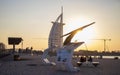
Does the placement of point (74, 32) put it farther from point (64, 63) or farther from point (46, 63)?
point (46, 63)

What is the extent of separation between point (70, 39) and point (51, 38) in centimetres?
1596

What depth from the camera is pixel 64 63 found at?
30297 millimetres

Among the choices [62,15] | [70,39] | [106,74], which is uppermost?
[62,15]

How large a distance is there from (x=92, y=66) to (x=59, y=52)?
747cm

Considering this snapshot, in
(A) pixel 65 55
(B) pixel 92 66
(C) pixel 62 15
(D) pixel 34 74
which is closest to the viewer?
(D) pixel 34 74

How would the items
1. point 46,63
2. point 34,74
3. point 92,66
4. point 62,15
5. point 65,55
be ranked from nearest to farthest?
point 34,74 → point 65,55 → point 92,66 → point 46,63 → point 62,15

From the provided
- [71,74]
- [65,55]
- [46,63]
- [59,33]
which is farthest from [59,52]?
[59,33]

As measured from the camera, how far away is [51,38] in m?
47.1

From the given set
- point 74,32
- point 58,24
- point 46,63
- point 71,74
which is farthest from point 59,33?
point 71,74

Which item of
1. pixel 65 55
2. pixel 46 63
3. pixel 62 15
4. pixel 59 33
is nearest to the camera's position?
pixel 65 55

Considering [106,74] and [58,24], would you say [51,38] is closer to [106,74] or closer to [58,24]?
[58,24]

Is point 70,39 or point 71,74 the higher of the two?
point 70,39

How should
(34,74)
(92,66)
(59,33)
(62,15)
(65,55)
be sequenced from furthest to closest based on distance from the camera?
(62,15)
(59,33)
(92,66)
(65,55)
(34,74)

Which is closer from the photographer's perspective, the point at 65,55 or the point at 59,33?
the point at 65,55
